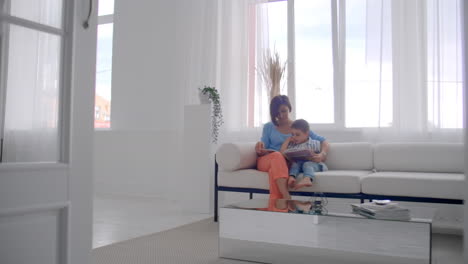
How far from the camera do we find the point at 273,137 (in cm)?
412

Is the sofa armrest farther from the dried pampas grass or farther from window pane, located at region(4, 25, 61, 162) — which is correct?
window pane, located at region(4, 25, 61, 162)

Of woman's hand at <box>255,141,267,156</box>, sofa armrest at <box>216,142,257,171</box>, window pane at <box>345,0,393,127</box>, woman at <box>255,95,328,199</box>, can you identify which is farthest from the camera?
window pane at <box>345,0,393,127</box>

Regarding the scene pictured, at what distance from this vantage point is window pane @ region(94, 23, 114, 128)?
645 centimetres

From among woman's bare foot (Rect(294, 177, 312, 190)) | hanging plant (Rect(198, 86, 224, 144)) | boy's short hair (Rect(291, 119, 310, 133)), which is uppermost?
hanging plant (Rect(198, 86, 224, 144))

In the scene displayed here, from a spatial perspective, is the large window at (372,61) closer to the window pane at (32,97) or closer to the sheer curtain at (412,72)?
the sheer curtain at (412,72)

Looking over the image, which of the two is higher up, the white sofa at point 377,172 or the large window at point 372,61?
the large window at point 372,61

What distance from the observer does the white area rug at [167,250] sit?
260 centimetres

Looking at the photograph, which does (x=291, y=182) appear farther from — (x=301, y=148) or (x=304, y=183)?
(x=301, y=148)

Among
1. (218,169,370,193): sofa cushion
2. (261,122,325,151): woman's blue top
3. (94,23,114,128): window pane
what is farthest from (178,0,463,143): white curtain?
(94,23,114,128): window pane

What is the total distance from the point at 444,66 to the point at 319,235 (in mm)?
2557

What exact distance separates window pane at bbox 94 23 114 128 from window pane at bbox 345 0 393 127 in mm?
3506

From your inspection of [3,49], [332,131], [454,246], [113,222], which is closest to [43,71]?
[3,49]

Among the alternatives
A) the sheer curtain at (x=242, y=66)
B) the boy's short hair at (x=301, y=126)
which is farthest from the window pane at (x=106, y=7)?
the boy's short hair at (x=301, y=126)

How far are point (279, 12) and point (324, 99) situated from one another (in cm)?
120
